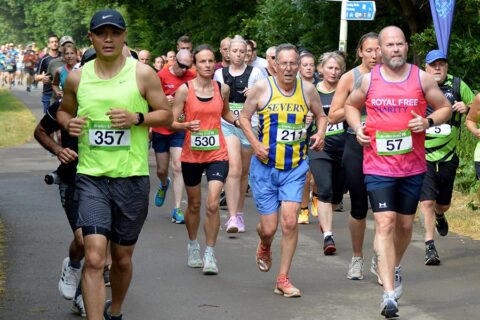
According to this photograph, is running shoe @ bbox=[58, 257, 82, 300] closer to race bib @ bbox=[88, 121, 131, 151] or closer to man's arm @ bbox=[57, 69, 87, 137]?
man's arm @ bbox=[57, 69, 87, 137]

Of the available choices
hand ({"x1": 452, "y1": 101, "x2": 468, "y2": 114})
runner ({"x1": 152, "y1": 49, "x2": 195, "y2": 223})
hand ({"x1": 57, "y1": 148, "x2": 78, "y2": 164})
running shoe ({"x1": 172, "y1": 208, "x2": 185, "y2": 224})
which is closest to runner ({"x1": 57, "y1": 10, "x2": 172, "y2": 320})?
hand ({"x1": 57, "y1": 148, "x2": 78, "y2": 164})

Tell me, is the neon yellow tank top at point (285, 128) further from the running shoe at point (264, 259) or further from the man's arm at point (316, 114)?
the running shoe at point (264, 259)

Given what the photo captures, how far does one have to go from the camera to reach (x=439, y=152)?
10945 millimetres

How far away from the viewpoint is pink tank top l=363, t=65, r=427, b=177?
8.45m

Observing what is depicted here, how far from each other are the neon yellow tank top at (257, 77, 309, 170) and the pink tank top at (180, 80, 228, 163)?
1.28 metres

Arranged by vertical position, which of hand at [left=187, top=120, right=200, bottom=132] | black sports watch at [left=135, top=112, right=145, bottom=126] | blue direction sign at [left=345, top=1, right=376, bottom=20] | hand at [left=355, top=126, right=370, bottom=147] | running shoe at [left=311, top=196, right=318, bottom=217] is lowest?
running shoe at [left=311, top=196, right=318, bottom=217]

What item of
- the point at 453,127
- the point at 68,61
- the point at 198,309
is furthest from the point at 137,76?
the point at 68,61

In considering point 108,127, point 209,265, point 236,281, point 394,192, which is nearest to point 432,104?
point 394,192

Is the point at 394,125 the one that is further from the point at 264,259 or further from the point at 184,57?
the point at 184,57

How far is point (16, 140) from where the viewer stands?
Result: 2577cm

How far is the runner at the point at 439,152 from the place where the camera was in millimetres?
10633

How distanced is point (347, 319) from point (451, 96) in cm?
318

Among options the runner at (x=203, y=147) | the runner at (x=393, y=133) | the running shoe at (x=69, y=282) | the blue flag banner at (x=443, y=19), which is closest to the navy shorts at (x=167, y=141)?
the runner at (x=203, y=147)

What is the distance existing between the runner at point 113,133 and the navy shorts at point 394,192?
6.26 ft
